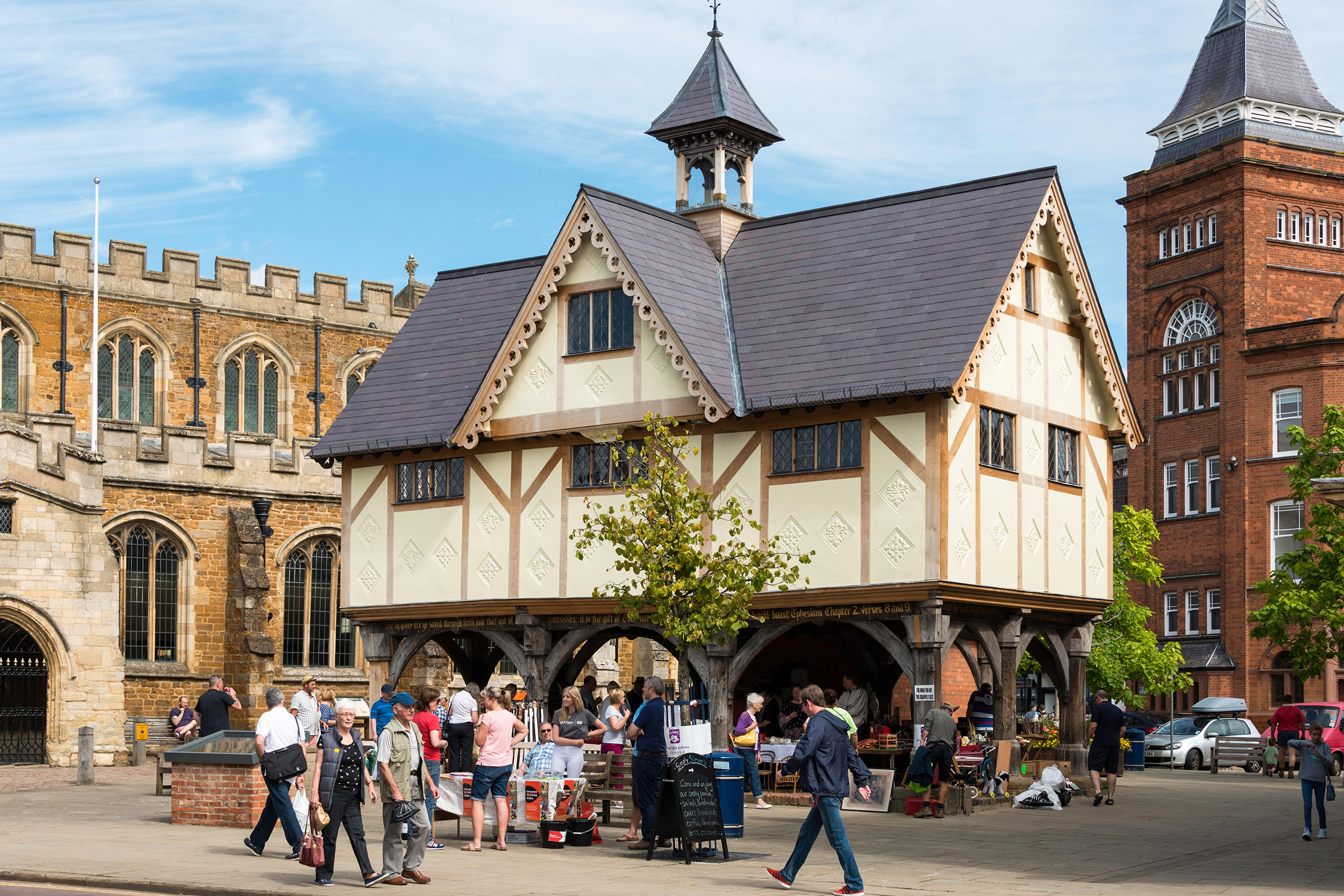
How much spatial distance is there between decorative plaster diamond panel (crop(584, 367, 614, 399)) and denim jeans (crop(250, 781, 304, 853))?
10397mm

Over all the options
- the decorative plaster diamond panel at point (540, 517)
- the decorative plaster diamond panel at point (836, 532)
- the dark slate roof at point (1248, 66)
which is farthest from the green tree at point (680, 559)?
the dark slate roof at point (1248, 66)

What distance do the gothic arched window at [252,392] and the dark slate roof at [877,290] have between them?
25.4 m

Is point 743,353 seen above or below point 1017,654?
above

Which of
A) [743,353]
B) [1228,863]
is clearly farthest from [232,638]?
[1228,863]

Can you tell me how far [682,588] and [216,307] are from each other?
1174 inches

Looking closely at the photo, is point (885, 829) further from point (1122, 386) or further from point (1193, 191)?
point (1193, 191)

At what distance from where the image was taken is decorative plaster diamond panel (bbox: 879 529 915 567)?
74.7 feet

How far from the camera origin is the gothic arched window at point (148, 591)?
36562mm

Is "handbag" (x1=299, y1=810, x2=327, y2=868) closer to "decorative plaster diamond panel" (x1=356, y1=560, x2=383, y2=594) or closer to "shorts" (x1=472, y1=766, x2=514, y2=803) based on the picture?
"shorts" (x1=472, y1=766, x2=514, y2=803)

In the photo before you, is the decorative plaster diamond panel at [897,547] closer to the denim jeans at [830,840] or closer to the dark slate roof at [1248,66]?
the denim jeans at [830,840]

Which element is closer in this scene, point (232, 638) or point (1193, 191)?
point (232, 638)

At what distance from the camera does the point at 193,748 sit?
19516 millimetres

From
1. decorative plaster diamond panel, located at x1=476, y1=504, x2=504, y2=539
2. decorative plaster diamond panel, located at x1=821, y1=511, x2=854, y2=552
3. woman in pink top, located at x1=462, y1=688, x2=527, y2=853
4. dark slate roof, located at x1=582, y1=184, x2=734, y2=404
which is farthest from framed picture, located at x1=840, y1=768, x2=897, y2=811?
decorative plaster diamond panel, located at x1=476, y1=504, x2=504, y2=539

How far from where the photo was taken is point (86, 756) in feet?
88.8
